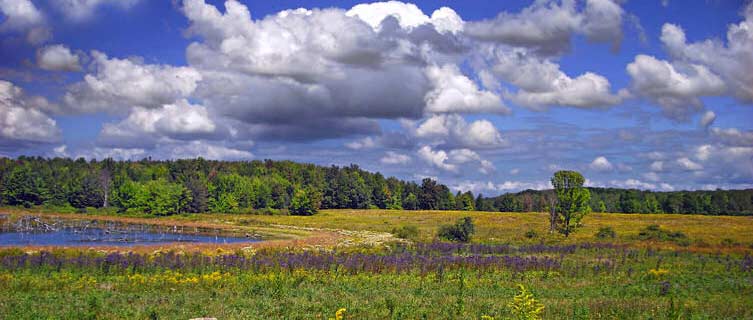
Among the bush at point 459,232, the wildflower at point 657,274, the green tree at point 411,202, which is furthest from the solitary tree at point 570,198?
the green tree at point 411,202

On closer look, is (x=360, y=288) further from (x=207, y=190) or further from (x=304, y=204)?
(x=207, y=190)

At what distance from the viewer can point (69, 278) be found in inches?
850

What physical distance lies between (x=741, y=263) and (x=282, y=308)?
1165 inches

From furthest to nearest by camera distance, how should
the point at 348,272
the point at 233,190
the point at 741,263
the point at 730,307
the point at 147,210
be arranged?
1. the point at 233,190
2. the point at 147,210
3. the point at 741,263
4. the point at 348,272
5. the point at 730,307

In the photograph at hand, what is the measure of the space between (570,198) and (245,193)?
326 ft

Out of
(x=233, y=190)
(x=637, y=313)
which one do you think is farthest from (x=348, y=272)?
(x=233, y=190)

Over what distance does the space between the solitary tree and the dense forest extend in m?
71.2

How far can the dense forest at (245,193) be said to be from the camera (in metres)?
127

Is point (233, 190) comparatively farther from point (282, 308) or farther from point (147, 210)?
point (282, 308)

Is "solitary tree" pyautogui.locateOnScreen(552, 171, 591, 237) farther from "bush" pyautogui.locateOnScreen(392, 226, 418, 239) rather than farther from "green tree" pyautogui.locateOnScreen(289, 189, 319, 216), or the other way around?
"green tree" pyautogui.locateOnScreen(289, 189, 319, 216)

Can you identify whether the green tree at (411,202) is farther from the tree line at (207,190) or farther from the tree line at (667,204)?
the tree line at (667,204)

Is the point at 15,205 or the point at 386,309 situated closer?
the point at 386,309

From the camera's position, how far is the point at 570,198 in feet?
211

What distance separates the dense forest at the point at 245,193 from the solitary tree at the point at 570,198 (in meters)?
71.2
